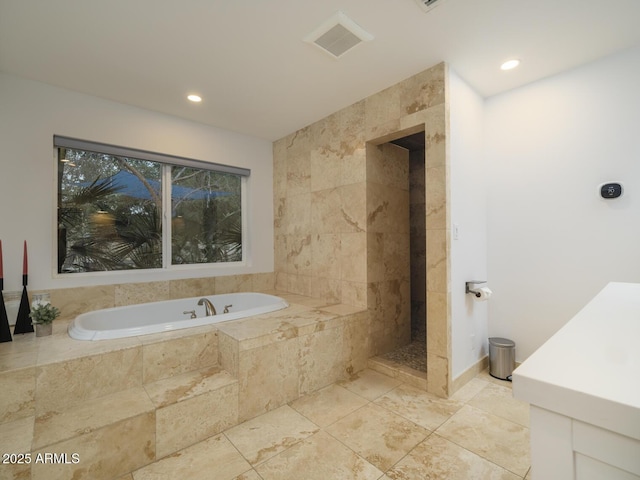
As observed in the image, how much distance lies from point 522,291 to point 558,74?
1.73 metres

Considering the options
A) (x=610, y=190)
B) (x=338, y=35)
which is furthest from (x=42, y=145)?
(x=610, y=190)

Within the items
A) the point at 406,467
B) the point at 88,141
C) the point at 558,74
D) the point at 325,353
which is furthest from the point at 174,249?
the point at 558,74

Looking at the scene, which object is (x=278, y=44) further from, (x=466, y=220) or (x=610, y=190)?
(x=610, y=190)

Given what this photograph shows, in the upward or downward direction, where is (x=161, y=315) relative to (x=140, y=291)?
downward

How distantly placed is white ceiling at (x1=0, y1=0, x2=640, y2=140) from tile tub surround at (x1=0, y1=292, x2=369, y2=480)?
1900 mm

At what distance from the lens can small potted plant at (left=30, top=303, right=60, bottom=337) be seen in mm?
1962

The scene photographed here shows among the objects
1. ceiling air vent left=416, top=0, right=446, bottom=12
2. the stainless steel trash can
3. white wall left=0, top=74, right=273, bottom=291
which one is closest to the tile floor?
the stainless steel trash can

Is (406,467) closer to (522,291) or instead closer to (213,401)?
(213,401)

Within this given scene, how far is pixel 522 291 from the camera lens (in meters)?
2.42

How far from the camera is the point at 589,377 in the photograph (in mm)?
502

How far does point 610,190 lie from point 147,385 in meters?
3.30

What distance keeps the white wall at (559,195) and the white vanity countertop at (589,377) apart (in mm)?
1706

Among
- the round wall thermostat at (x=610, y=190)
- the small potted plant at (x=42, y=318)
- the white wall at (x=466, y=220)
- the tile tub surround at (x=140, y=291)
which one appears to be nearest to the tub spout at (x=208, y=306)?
the tile tub surround at (x=140, y=291)

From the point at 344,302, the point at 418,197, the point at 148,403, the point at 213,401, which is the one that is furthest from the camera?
the point at 418,197
